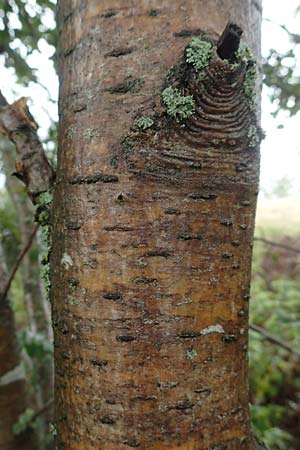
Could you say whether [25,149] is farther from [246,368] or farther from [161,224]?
[246,368]

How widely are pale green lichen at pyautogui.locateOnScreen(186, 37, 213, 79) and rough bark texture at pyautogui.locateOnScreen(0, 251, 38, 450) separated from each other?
1145 millimetres

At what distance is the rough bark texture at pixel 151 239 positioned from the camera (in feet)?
2.13

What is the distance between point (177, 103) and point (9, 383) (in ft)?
4.27

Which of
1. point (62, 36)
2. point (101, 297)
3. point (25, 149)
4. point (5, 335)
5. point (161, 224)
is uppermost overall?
point (62, 36)

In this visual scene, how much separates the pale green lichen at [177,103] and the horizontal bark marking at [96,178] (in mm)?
127

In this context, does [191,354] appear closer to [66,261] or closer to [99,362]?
[99,362]

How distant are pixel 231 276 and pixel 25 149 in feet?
1.63

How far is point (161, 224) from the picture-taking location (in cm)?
65

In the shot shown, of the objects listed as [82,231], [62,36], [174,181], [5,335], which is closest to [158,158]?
[174,181]

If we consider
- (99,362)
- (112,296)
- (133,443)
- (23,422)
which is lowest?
(23,422)

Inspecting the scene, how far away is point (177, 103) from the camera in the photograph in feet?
2.13

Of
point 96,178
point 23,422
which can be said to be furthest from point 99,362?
point 23,422

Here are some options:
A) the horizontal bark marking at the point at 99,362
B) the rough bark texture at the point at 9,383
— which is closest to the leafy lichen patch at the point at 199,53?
the horizontal bark marking at the point at 99,362

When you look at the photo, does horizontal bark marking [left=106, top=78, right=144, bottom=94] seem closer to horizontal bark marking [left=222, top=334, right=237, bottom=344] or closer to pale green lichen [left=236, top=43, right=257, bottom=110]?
pale green lichen [left=236, top=43, right=257, bottom=110]
